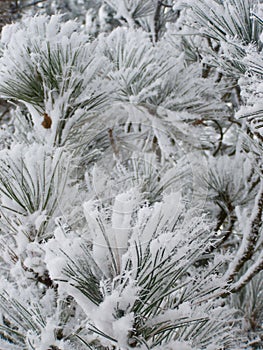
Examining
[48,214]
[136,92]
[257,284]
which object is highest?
[136,92]

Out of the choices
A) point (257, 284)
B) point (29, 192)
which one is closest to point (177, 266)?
point (29, 192)

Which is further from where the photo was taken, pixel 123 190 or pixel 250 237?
pixel 250 237

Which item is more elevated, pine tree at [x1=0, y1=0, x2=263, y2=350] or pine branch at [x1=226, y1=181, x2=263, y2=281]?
pine tree at [x1=0, y1=0, x2=263, y2=350]

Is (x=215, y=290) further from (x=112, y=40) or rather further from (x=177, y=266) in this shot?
(x=112, y=40)

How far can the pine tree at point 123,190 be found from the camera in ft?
1.62

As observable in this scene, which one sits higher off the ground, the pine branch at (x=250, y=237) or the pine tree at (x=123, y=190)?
the pine tree at (x=123, y=190)

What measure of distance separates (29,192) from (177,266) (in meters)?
0.26

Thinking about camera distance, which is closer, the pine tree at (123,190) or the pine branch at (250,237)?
the pine tree at (123,190)

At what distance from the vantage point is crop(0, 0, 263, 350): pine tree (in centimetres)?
49

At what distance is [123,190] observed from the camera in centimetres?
69

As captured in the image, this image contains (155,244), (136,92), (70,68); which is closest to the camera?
(155,244)

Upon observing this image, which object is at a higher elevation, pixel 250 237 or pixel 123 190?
pixel 123 190

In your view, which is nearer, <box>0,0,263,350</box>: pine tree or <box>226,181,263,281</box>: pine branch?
<box>0,0,263,350</box>: pine tree

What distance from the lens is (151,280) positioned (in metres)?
0.49
